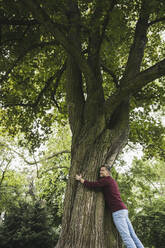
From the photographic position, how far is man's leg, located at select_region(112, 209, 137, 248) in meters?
3.99

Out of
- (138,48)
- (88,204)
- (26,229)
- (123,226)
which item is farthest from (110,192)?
(26,229)

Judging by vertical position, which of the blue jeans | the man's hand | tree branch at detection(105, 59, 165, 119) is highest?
tree branch at detection(105, 59, 165, 119)

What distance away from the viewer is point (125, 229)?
4.11 m

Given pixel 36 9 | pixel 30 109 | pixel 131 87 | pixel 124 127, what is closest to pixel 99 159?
pixel 124 127

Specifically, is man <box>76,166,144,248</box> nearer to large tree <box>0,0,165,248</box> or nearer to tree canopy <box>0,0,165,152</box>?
large tree <box>0,0,165,248</box>

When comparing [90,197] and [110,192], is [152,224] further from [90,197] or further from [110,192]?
[90,197]

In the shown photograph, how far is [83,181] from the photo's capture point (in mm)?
4363

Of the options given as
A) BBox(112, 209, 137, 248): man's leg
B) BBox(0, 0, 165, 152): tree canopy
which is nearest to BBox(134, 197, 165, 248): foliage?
BBox(0, 0, 165, 152): tree canopy

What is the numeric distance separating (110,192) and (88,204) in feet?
1.88

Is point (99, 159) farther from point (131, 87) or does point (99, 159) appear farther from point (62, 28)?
point (62, 28)

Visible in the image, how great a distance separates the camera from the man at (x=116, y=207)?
406cm

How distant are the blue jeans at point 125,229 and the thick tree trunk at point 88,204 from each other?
0.20 metres

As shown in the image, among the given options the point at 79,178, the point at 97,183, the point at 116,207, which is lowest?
the point at 116,207

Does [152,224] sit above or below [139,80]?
below
